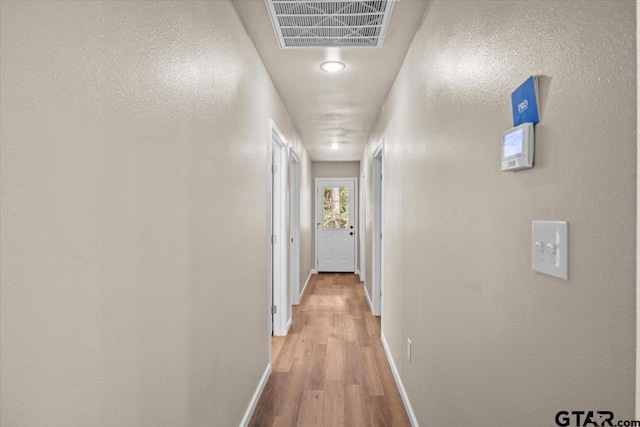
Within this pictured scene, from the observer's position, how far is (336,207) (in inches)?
318

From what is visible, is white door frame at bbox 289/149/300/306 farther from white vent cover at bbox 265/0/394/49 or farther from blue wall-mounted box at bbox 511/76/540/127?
blue wall-mounted box at bbox 511/76/540/127

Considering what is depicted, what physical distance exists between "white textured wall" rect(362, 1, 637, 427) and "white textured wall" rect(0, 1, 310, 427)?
101cm

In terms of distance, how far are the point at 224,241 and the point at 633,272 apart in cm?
160

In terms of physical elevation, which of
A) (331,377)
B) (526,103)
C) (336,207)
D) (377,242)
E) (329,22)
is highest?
(329,22)

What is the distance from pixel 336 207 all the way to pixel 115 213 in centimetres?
713

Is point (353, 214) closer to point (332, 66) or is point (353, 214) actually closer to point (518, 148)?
point (332, 66)

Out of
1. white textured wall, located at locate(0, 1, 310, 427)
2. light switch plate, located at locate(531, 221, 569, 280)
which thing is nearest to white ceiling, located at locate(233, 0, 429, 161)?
white textured wall, located at locate(0, 1, 310, 427)

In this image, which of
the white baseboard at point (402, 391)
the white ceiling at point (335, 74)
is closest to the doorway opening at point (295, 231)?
the white ceiling at point (335, 74)

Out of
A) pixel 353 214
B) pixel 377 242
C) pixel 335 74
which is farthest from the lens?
pixel 353 214

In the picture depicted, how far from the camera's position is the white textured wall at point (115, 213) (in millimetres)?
729

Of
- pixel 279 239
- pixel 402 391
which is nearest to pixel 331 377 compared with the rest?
pixel 402 391

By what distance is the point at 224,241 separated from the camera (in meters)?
1.92

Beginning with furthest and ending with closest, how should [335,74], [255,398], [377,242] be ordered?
[377,242], [335,74], [255,398]

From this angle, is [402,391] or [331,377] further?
[331,377]
